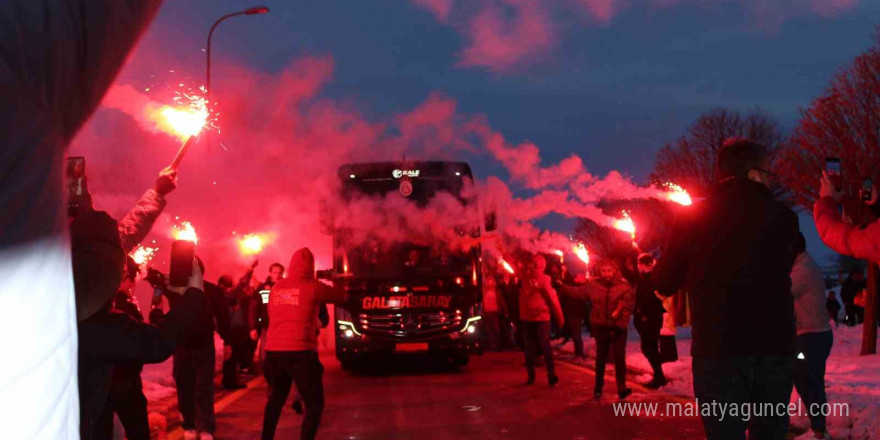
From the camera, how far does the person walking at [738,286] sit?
4.26 meters

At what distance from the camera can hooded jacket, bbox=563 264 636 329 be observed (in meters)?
12.8

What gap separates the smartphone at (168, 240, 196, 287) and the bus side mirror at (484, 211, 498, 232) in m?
13.0

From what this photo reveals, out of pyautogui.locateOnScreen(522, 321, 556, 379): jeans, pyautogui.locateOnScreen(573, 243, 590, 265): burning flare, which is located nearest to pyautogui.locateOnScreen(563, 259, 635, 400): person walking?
pyautogui.locateOnScreen(522, 321, 556, 379): jeans

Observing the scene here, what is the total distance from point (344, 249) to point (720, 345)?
1380cm

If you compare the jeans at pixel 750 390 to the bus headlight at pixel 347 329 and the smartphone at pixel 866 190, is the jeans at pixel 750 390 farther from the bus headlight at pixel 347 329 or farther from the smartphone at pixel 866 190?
the bus headlight at pixel 347 329

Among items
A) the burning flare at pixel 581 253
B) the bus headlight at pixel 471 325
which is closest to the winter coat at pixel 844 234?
the bus headlight at pixel 471 325

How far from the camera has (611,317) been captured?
12.9 meters

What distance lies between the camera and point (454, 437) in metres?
9.93

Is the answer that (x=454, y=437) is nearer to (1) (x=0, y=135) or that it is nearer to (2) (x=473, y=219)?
(2) (x=473, y=219)

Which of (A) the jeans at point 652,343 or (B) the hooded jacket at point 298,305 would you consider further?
(A) the jeans at point 652,343

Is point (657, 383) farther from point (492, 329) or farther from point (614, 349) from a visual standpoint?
point (492, 329)

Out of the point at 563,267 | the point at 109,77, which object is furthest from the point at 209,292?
the point at 563,267

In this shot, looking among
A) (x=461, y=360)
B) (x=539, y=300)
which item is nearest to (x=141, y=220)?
(x=539, y=300)

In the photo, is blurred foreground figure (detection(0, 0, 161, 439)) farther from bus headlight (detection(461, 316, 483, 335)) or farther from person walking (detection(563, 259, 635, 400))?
bus headlight (detection(461, 316, 483, 335))
